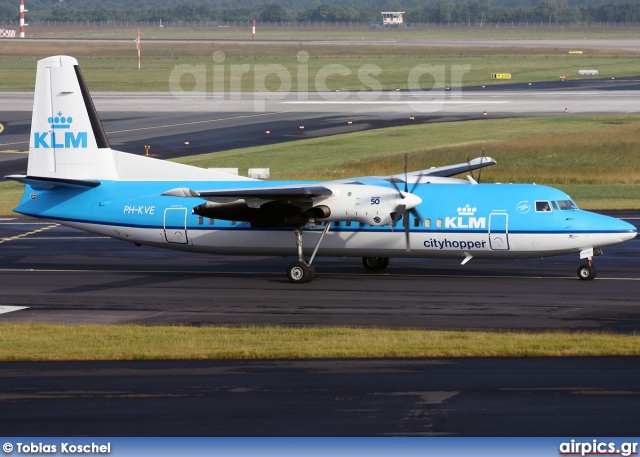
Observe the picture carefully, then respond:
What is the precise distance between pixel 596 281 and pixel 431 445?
16160 mm

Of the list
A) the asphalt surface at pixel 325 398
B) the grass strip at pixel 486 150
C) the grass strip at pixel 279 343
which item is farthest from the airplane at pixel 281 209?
the grass strip at pixel 486 150

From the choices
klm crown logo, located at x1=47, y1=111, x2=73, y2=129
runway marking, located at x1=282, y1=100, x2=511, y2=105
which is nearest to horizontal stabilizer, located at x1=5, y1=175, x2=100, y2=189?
klm crown logo, located at x1=47, y1=111, x2=73, y2=129

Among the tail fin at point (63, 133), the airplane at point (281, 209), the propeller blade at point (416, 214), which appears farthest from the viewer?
the tail fin at point (63, 133)

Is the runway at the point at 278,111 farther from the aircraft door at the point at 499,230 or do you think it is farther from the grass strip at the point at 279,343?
the grass strip at the point at 279,343

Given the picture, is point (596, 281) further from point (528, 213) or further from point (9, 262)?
point (9, 262)

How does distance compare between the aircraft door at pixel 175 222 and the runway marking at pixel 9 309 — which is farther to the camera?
→ the aircraft door at pixel 175 222

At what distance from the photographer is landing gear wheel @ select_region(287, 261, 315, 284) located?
29.3 meters

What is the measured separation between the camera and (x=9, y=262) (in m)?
33.5

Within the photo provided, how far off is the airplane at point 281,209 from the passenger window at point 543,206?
0.10ft

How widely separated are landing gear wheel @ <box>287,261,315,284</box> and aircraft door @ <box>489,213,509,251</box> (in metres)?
5.54

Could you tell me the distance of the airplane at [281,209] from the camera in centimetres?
2814

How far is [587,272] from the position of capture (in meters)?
28.9

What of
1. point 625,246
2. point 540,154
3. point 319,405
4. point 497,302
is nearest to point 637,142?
point 540,154

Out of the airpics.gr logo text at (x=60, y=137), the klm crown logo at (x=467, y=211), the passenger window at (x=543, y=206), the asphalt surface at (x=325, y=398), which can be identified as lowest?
the asphalt surface at (x=325, y=398)
